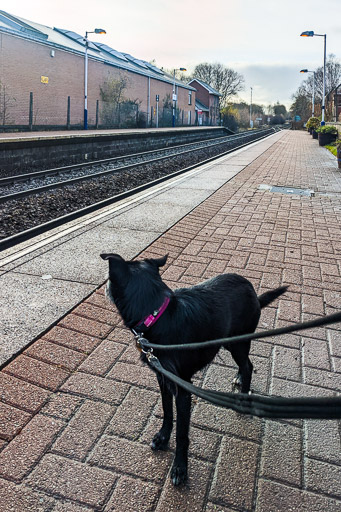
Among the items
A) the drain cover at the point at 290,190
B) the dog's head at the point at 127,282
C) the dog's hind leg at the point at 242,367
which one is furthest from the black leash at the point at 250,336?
the drain cover at the point at 290,190

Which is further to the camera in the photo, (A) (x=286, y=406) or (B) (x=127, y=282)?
(B) (x=127, y=282)

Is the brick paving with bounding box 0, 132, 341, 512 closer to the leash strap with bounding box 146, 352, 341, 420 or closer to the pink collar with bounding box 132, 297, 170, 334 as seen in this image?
the pink collar with bounding box 132, 297, 170, 334

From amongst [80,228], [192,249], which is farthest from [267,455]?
[80,228]

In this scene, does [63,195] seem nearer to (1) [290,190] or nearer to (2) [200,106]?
(1) [290,190]

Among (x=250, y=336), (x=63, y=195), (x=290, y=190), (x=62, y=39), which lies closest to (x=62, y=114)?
(x=62, y=39)

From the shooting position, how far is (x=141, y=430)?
96.3 inches

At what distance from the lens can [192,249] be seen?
5621mm

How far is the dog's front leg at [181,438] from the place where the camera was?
6.98ft

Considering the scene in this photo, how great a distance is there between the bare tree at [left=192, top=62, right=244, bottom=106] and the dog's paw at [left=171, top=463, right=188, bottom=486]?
103 metres

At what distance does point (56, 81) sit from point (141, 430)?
34.8 metres

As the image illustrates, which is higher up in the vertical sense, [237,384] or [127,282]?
[127,282]

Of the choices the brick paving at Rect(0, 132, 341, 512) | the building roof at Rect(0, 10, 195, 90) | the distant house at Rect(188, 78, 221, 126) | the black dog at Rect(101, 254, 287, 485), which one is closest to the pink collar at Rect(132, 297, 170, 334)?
the black dog at Rect(101, 254, 287, 485)

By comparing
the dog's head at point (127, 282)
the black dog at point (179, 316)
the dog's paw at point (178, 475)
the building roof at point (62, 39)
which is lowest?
the dog's paw at point (178, 475)

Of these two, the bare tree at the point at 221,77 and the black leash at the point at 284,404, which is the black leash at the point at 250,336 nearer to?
the black leash at the point at 284,404
